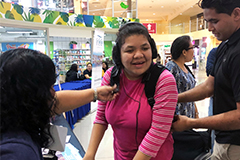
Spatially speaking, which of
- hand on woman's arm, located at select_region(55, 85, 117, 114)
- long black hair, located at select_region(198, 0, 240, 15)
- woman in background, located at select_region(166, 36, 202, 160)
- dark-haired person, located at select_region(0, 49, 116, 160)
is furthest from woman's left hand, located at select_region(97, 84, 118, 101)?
woman in background, located at select_region(166, 36, 202, 160)

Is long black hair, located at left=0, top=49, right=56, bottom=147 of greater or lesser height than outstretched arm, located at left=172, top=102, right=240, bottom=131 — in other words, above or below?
above

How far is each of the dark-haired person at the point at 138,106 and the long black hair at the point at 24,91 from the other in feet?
1.48

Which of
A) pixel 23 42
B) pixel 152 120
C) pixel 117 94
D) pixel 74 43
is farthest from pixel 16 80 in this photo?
pixel 74 43

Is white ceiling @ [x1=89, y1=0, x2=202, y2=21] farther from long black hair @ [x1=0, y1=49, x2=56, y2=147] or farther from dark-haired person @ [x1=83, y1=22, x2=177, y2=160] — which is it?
long black hair @ [x1=0, y1=49, x2=56, y2=147]

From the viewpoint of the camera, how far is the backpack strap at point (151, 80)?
98 centimetres

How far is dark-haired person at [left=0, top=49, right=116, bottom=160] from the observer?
2.03ft

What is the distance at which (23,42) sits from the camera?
614 cm

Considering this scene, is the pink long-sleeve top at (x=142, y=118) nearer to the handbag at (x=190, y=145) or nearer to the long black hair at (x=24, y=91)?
→ the handbag at (x=190, y=145)

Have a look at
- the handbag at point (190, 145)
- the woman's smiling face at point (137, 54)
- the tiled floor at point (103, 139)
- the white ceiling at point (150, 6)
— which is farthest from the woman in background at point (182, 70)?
the white ceiling at point (150, 6)

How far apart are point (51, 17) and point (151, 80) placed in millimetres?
5886

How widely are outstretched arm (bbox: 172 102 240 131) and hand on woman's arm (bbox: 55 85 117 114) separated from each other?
0.44 m

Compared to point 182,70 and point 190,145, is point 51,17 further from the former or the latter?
point 190,145

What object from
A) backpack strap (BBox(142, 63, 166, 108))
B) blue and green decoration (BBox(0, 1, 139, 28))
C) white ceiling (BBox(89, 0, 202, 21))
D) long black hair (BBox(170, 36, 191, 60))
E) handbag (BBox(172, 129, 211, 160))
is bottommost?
handbag (BBox(172, 129, 211, 160))

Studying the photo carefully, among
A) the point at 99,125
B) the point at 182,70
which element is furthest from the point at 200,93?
the point at 182,70
